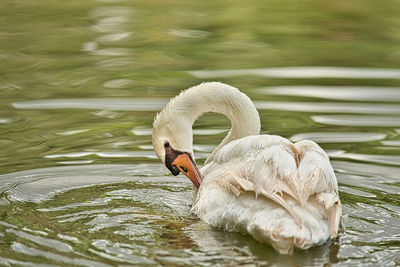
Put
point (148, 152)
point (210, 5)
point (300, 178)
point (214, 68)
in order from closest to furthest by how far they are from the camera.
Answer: point (300, 178)
point (148, 152)
point (214, 68)
point (210, 5)

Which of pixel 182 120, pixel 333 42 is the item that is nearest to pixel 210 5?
pixel 333 42

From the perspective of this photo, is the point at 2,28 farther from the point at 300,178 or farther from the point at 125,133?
the point at 300,178

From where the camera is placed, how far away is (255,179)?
22.3ft

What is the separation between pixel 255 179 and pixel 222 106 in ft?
4.96

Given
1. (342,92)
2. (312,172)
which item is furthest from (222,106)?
(342,92)

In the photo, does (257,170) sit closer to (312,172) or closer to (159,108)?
(312,172)

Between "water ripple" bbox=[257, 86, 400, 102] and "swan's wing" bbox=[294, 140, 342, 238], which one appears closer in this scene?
"swan's wing" bbox=[294, 140, 342, 238]

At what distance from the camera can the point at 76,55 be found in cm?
1366

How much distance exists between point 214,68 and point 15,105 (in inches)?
106

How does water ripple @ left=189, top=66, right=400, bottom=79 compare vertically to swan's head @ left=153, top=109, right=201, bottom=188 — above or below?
below

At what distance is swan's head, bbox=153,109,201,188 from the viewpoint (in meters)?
7.89

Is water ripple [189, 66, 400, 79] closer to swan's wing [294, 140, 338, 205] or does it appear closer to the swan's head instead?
the swan's head

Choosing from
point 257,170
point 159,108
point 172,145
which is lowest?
point 159,108

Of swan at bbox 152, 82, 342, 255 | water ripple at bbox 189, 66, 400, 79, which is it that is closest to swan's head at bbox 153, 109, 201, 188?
swan at bbox 152, 82, 342, 255
